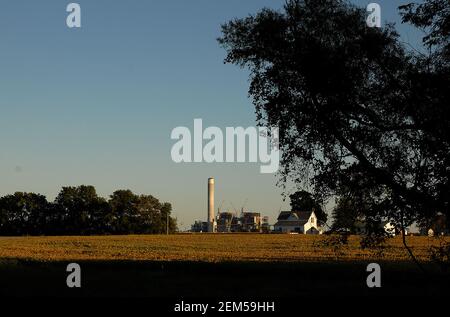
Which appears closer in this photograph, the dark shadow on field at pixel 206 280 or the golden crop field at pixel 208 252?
the dark shadow on field at pixel 206 280

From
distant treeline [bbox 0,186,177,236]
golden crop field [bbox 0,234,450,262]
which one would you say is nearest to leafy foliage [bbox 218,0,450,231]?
golden crop field [bbox 0,234,450,262]

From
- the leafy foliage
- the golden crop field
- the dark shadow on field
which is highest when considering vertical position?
the leafy foliage

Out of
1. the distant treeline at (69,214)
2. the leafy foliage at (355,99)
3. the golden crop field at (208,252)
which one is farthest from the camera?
the distant treeline at (69,214)

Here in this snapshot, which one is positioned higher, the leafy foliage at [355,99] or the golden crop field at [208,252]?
the leafy foliage at [355,99]

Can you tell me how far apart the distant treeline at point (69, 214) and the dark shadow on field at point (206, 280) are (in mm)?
112721

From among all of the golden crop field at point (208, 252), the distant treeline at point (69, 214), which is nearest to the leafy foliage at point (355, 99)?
the golden crop field at point (208, 252)

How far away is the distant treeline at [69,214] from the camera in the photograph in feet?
487

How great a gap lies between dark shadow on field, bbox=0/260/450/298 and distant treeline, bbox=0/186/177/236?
4438 inches

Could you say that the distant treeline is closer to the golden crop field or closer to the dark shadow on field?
the golden crop field

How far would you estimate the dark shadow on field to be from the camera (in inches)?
913

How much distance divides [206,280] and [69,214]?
420 ft

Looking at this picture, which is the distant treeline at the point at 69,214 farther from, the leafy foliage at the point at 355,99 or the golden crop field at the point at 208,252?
the leafy foliage at the point at 355,99
